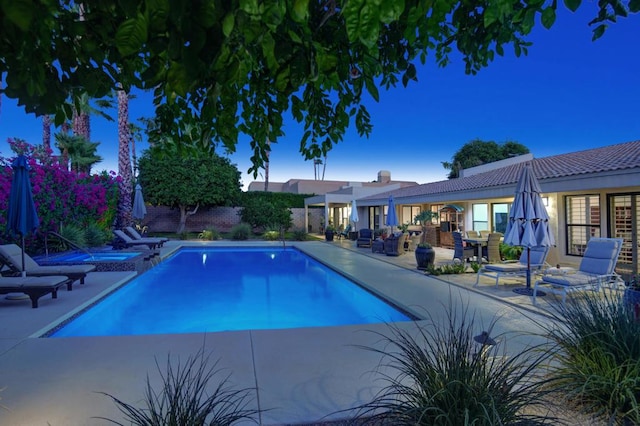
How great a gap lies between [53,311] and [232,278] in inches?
257

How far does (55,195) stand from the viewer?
12773mm

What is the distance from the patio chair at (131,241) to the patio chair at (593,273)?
49.3 ft

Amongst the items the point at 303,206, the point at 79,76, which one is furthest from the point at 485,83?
the point at 79,76

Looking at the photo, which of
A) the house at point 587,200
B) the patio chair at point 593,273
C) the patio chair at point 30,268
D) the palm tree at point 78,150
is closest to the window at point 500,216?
the house at point 587,200

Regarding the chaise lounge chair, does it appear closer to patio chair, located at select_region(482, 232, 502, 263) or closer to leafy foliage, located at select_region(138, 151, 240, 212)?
patio chair, located at select_region(482, 232, 502, 263)

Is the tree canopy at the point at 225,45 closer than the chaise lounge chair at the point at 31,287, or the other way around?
the tree canopy at the point at 225,45

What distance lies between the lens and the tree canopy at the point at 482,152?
44.6 m

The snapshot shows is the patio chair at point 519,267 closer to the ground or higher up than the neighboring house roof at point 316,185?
closer to the ground

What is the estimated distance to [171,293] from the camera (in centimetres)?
1053

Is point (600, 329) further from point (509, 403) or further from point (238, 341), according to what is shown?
point (238, 341)

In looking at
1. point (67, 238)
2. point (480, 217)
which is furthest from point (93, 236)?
point (480, 217)

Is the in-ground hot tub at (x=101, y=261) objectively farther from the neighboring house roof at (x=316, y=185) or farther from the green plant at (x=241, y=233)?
the neighboring house roof at (x=316, y=185)

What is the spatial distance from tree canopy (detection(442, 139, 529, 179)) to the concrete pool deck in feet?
136

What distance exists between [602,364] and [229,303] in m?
8.14
